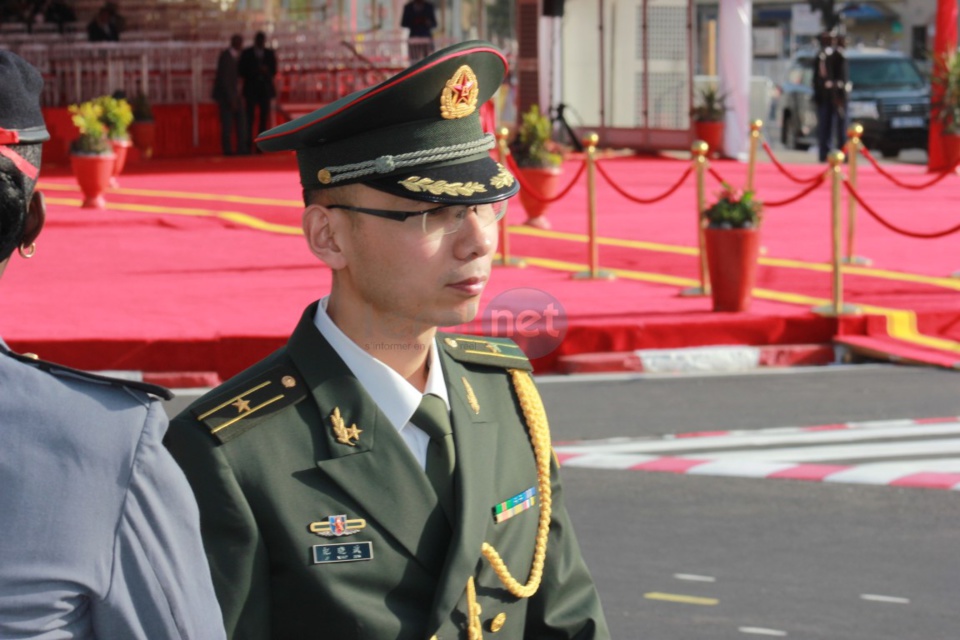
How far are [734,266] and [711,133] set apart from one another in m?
13.3

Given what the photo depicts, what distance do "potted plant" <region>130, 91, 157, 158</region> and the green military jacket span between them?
75.5 ft

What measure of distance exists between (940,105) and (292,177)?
8.89 meters

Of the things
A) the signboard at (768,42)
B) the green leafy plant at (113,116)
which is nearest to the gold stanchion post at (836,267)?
the green leafy plant at (113,116)

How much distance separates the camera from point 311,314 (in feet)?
8.98

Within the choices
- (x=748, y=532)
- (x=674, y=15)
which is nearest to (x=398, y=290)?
Result: (x=748, y=532)

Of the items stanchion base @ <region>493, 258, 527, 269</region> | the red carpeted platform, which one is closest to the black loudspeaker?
the red carpeted platform

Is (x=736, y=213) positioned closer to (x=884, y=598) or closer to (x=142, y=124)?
(x=884, y=598)

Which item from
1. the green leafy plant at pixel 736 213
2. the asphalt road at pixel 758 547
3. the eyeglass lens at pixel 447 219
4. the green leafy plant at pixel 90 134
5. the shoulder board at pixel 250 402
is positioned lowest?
the asphalt road at pixel 758 547

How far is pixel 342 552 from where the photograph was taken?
251cm

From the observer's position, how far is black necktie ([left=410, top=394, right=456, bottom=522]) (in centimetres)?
258

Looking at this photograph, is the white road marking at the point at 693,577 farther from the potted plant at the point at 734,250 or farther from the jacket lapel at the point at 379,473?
the potted plant at the point at 734,250

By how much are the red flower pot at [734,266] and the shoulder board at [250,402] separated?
919cm

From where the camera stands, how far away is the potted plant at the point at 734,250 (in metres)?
11.6

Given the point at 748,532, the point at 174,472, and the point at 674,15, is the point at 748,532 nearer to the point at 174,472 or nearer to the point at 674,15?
the point at 174,472
